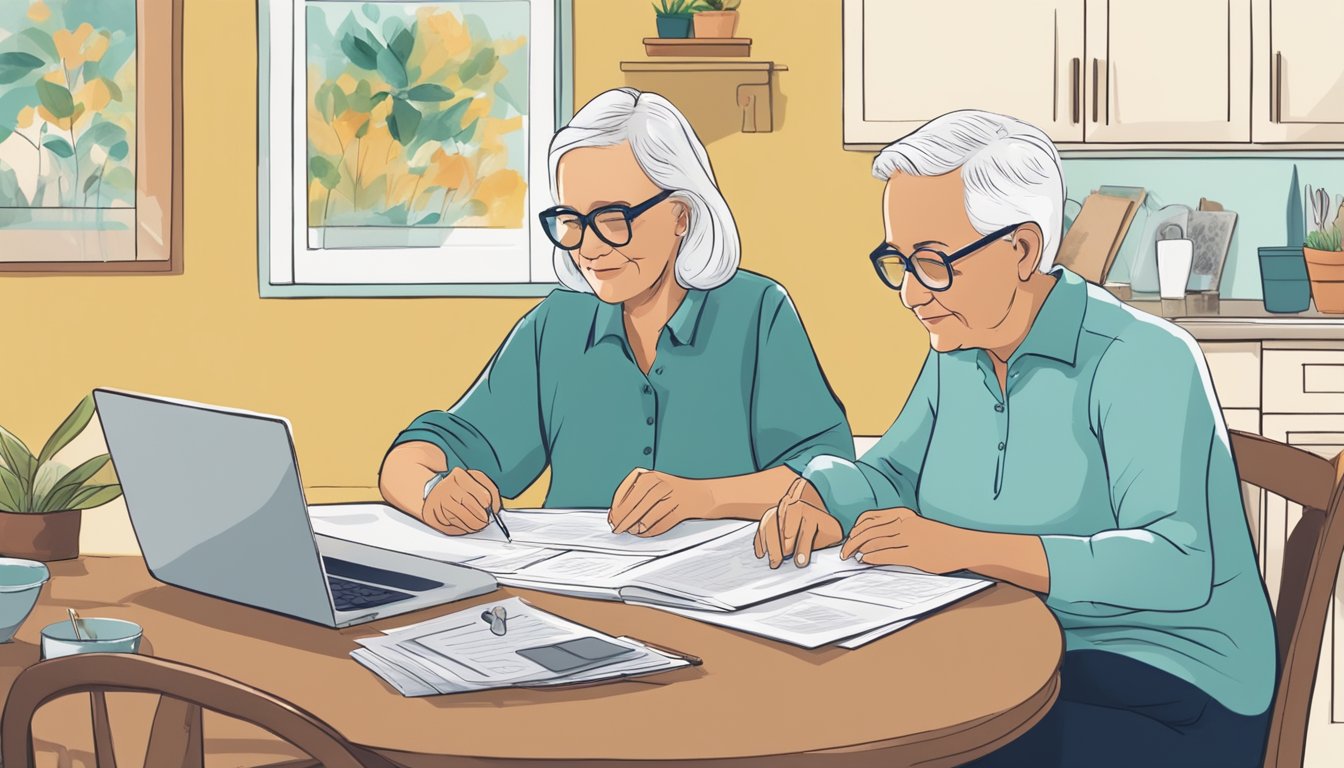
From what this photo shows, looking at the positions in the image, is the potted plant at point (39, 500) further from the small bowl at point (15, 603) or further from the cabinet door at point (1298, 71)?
the cabinet door at point (1298, 71)

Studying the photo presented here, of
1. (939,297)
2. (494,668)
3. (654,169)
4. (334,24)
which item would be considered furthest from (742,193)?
(494,668)

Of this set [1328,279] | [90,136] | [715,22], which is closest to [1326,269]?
[1328,279]

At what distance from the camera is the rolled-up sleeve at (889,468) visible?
69.0 inches

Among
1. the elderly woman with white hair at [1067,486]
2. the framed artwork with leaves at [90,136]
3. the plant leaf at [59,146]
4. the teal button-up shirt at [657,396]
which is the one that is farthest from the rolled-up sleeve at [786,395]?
the plant leaf at [59,146]

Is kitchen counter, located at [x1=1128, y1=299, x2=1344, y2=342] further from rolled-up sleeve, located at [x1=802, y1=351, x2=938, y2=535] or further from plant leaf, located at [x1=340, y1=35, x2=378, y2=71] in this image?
plant leaf, located at [x1=340, y1=35, x2=378, y2=71]

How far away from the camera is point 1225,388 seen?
3.06 m

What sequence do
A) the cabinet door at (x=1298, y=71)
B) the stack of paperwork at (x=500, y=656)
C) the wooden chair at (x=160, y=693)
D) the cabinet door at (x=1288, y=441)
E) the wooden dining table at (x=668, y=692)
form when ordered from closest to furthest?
the wooden chair at (x=160, y=693), the wooden dining table at (x=668, y=692), the stack of paperwork at (x=500, y=656), the cabinet door at (x=1288, y=441), the cabinet door at (x=1298, y=71)

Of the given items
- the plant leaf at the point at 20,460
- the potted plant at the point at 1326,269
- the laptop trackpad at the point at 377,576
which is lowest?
the laptop trackpad at the point at 377,576

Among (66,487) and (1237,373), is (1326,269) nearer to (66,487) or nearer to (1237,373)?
(1237,373)

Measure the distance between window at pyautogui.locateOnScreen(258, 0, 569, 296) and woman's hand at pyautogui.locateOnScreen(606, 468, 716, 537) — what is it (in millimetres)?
1894

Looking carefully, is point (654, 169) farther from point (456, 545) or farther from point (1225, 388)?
point (1225, 388)

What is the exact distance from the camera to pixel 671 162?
2.12 meters

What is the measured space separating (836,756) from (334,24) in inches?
120

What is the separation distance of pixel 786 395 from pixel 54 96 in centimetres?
250
